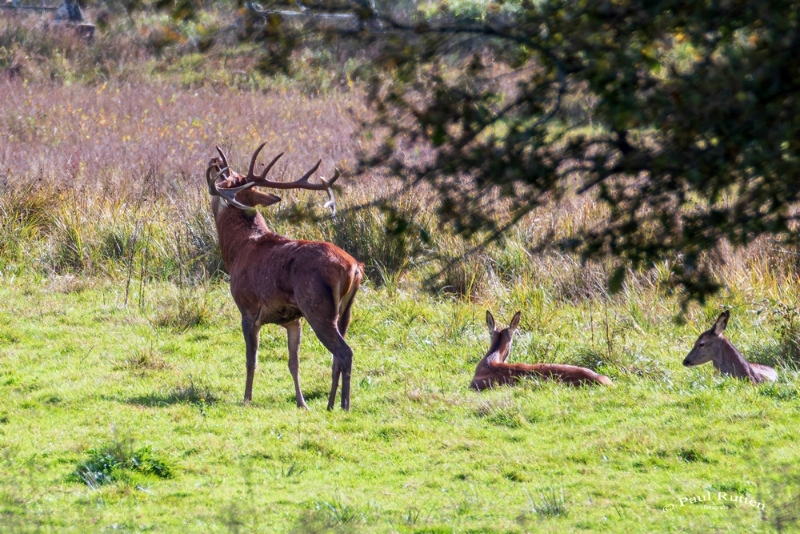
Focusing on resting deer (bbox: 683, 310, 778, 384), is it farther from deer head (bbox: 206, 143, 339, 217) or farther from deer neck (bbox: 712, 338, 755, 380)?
→ deer head (bbox: 206, 143, 339, 217)

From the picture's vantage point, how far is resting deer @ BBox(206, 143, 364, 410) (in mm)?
9086

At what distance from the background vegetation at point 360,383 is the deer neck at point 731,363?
0.20 m

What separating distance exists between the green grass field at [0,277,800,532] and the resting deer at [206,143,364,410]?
547 mm

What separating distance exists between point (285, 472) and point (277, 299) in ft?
7.66

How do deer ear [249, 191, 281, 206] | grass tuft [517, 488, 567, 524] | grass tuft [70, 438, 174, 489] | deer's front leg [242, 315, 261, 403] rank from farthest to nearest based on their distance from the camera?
deer ear [249, 191, 281, 206], deer's front leg [242, 315, 261, 403], grass tuft [70, 438, 174, 489], grass tuft [517, 488, 567, 524]

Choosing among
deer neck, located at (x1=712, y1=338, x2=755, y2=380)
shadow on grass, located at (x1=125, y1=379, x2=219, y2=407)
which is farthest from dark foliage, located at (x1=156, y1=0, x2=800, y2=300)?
deer neck, located at (x1=712, y1=338, x2=755, y2=380)

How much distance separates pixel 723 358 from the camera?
32.5ft

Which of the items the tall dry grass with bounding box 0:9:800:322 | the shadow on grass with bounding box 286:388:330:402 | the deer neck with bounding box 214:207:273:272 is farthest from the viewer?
the tall dry grass with bounding box 0:9:800:322

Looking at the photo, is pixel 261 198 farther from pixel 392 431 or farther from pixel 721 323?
pixel 721 323

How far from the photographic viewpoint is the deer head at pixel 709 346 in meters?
9.99

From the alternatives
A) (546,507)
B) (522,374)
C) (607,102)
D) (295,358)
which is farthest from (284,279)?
(607,102)

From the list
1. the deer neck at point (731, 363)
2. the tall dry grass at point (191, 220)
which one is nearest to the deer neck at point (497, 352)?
the tall dry grass at point (191, 220)

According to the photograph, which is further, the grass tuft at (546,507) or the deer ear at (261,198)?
the deer ear at (261,198)

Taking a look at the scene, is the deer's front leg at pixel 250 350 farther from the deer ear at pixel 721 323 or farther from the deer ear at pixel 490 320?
the deer ear at pixel 721 323
